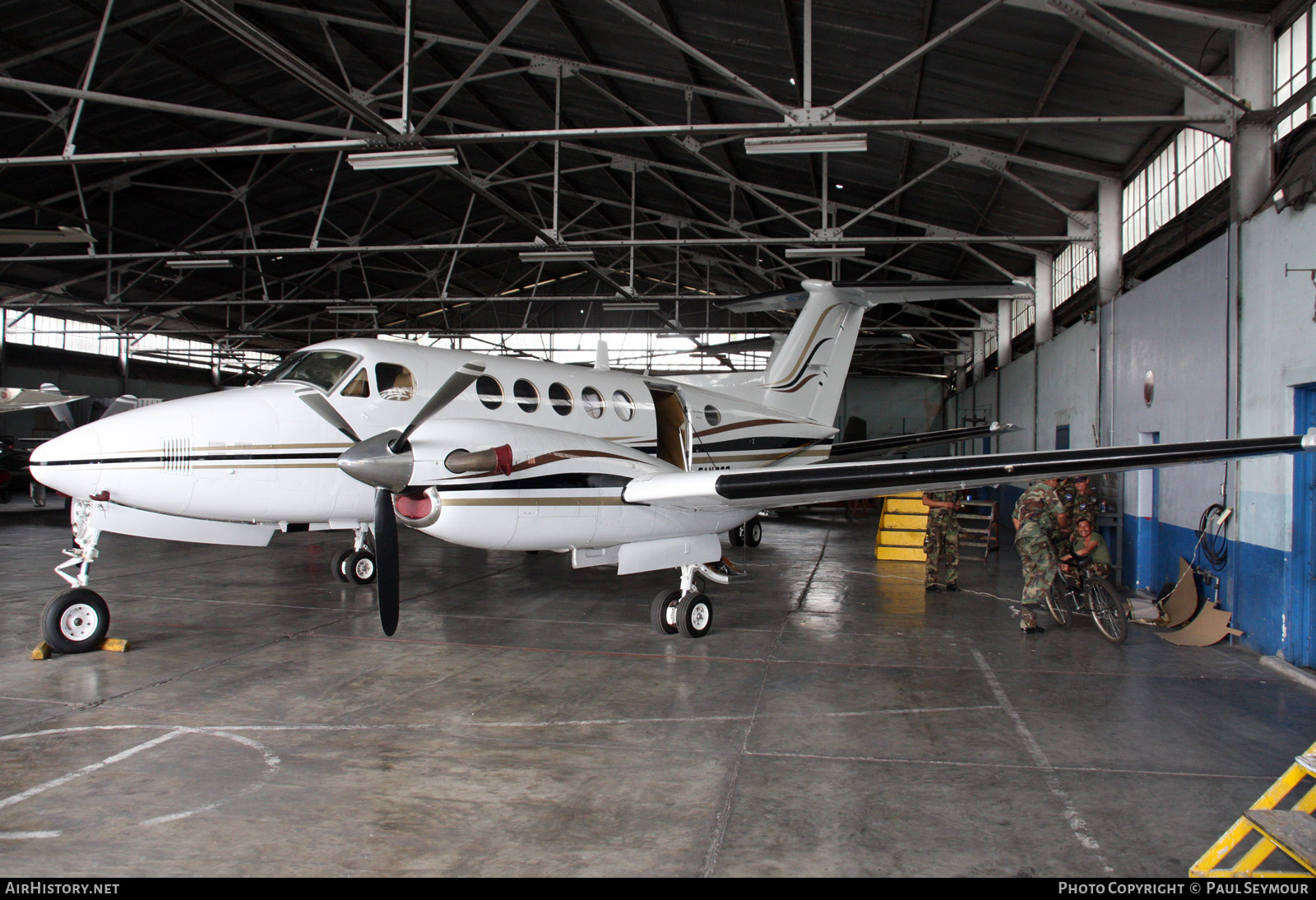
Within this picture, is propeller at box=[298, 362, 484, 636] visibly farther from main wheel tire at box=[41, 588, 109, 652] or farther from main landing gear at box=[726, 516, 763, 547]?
main landing gear at box=[726, 516, 763, 547]

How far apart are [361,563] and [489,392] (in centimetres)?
372

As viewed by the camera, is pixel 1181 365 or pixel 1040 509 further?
pixel 1181 365

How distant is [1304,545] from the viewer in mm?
6855

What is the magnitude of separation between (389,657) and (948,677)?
4.97 m

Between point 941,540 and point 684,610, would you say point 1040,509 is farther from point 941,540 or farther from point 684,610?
point 684,610

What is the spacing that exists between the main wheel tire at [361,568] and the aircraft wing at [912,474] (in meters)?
5.13

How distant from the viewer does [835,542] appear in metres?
17.6

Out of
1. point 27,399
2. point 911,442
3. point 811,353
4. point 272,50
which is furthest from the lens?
point 811,353

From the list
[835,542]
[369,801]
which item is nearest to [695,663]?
[369,801]

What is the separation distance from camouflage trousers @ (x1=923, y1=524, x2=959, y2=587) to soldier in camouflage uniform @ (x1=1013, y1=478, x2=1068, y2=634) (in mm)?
2243

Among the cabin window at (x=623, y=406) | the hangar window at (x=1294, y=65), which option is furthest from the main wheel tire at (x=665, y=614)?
the hangar window at (x=1294, y=65)

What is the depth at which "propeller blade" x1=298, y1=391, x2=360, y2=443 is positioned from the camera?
737 cm

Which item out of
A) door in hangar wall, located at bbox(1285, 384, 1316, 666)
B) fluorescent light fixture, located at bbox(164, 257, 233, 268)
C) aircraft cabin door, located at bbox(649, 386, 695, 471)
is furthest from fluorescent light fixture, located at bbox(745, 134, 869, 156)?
fluorescent light fixture, located at bbox(164, 257, 233, 268)

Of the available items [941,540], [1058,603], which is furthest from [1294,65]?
[941,540]
